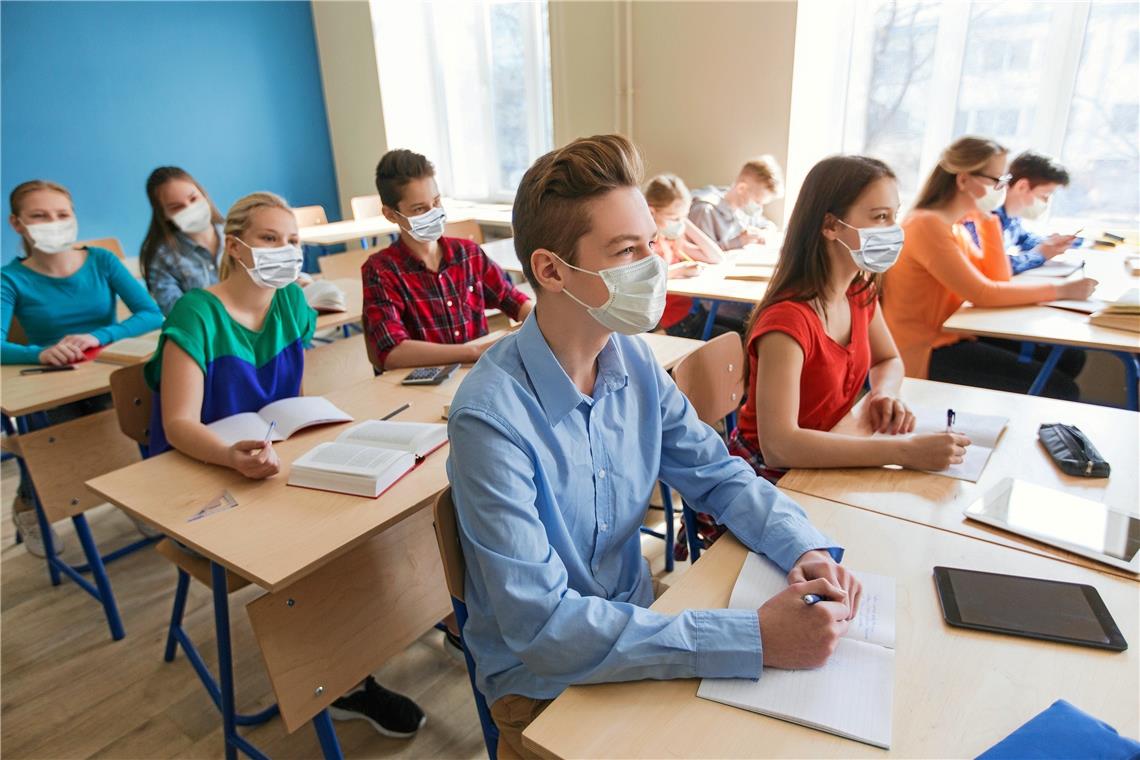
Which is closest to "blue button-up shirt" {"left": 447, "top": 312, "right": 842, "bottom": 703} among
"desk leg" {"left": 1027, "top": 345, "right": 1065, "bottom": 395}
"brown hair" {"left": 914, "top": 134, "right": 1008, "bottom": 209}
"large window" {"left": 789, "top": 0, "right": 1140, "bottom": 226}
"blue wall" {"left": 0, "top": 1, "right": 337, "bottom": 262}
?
"desk leg" {"left": 1027, "top": 345, "right": 1065, "bottom": 395}

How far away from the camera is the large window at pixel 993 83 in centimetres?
351

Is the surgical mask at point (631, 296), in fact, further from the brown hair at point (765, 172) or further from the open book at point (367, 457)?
the brown hair at point (765, 172)

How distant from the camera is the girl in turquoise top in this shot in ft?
8.19

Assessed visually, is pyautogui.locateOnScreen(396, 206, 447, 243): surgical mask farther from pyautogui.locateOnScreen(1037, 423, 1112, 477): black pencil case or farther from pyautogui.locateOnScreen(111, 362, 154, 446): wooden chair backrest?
pyautogui.locateOnScreen(1037, 423, 1112, 477): black pencil case

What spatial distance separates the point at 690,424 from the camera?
127cm

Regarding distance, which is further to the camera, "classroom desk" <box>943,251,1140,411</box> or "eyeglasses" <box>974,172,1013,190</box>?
"eyeglasses" <box>974,172,1013,190</box>

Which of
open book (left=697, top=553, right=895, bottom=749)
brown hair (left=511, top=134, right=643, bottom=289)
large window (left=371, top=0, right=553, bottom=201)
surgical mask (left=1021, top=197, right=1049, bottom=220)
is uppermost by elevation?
large window (left=371, top=0, right=553, bottom=201)

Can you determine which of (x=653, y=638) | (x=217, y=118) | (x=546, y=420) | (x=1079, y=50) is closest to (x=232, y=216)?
(x=546, y=420)

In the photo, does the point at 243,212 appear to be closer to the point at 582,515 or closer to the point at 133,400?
the point at 133,400

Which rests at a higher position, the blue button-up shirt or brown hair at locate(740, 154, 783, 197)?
brown hair at locate(740, 154, 783, 197)

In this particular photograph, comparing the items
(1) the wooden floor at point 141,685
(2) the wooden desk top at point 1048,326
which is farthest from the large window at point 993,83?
(1) the wooden floor at point 141,685

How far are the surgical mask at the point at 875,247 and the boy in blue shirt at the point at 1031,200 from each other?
1.88 meters

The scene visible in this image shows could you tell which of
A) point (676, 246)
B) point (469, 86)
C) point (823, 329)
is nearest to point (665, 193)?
point (676, 246)

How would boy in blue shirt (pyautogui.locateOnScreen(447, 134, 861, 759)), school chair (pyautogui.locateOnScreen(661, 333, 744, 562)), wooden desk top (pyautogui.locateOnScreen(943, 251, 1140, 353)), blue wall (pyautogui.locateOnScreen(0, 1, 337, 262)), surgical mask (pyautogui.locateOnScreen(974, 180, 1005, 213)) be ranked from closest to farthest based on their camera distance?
boy in blue shirt (pyautogui.locateOnScreen(447, 134, 861, 759))
school chair (pyautogui.locateOnScreen(661, 333, 744, 562))
wooden desk top (pyautogui.locateOnScreen(943, 251, 1140, 353))
surgical mask (pyautogui.locateOnScreen(974, 180, 1005, 213))
blue wall (pyautogui.locateOnScreen(0, 1, 337, 262))
